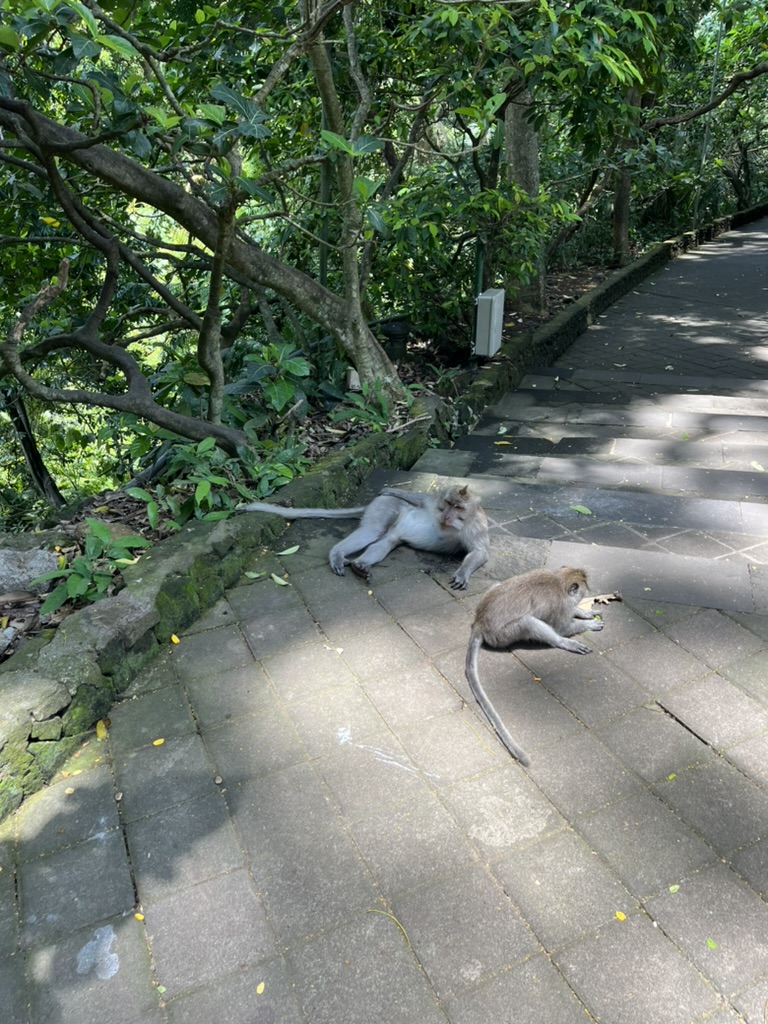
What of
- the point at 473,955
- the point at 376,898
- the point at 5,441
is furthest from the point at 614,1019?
the point at 5,441

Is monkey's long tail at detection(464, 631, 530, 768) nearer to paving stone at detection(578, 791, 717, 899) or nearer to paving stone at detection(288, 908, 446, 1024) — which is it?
Result: paving stone at detection(578, 791, 717, 899)

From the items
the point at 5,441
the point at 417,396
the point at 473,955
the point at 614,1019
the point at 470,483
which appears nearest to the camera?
the point at 614,1019

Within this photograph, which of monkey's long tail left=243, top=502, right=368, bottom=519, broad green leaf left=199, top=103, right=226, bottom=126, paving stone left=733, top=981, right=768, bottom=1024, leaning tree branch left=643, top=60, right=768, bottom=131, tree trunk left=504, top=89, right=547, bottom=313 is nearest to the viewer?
paving stone left=733, top=981, right=768, bottom=1024

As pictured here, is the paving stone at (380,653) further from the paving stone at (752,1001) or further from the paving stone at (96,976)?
the paving stone at (752,1001)

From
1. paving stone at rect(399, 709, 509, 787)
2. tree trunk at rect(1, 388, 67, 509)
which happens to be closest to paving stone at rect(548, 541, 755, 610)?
paving stone at rect(399, 709, 509, 787)

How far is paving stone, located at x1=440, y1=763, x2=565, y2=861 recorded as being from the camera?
2.40m

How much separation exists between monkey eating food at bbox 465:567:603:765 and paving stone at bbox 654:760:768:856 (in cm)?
75

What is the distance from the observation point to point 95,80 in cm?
356

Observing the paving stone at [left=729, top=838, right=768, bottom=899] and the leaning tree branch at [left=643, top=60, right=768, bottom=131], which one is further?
the leaning tree branch at [left=643, top=60, right=768, bottom=131]

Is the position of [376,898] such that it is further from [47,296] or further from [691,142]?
[691,142]

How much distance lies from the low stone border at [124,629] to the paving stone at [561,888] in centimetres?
156

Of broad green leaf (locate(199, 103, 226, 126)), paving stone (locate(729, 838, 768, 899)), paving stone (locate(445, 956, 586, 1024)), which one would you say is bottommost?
paving stone (locate(445, 956, 586, 1024))

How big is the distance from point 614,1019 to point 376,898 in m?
0.67

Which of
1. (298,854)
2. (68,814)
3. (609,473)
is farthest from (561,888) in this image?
(609,473)
